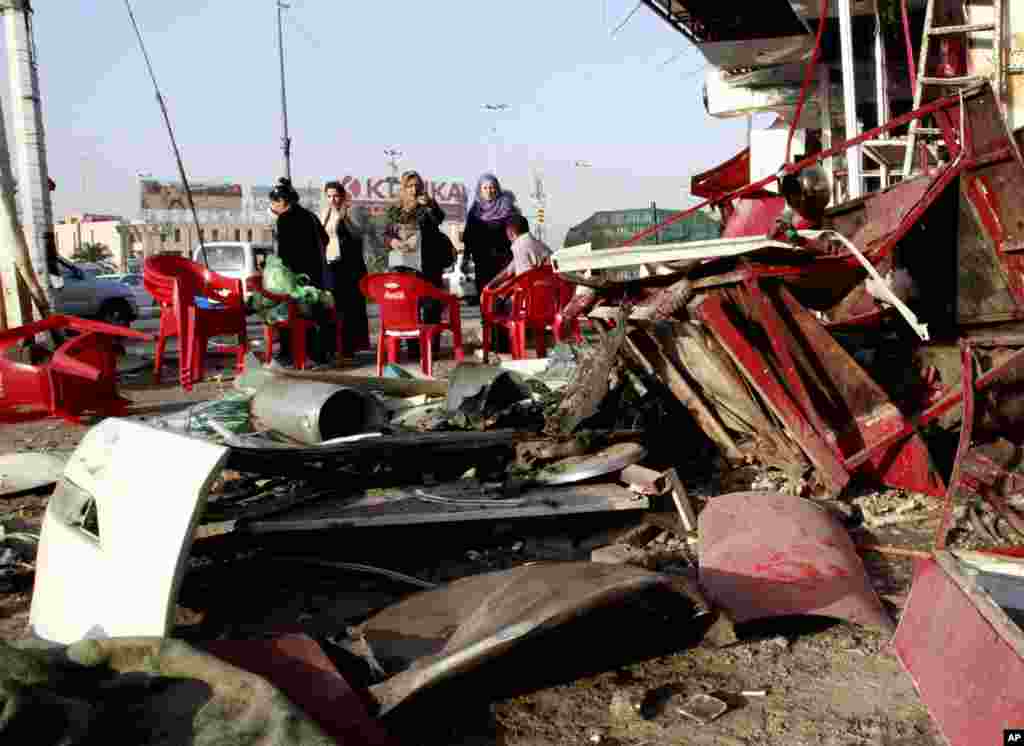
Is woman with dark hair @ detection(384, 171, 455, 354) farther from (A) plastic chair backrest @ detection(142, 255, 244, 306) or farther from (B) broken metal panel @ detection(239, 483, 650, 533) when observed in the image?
(B) broken metal panel @ detection(239, 483, 650, 533)

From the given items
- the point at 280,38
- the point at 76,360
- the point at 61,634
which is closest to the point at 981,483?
the point at 61,634

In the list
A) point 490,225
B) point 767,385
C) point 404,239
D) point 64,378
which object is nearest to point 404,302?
point 404,239

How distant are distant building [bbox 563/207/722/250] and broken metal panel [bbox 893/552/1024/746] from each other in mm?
13437

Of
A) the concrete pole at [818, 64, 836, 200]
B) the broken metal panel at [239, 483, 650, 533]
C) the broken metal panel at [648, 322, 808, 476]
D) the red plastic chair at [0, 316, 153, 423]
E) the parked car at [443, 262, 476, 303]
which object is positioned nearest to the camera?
the broken metal panel at [239, 483, 650, 533]

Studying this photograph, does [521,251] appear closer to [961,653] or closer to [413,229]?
[413,229]

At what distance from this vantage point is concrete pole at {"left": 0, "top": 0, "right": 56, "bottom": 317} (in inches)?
442

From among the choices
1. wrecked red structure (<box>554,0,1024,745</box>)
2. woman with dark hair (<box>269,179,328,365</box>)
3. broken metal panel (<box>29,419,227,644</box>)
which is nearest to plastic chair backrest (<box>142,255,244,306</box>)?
woman with dark hair (<box>269,179,328,365</box>)

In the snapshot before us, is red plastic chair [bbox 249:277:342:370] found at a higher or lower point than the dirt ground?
higher

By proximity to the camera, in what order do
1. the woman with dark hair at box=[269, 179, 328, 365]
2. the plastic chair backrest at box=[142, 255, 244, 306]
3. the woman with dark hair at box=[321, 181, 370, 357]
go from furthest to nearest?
the woman with dark hair at box=[321, 181, 370, 357] < the woman with dark hair at box=[269, 179, 328, 365] < the plastic chair backrest at box=[142, 255, 244, 306]

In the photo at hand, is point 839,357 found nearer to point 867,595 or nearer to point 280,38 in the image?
point 867,595

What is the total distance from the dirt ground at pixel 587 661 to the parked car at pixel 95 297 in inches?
581

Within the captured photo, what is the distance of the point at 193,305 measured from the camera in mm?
8016

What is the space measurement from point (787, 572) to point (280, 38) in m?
27.6

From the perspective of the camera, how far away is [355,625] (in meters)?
2.96
